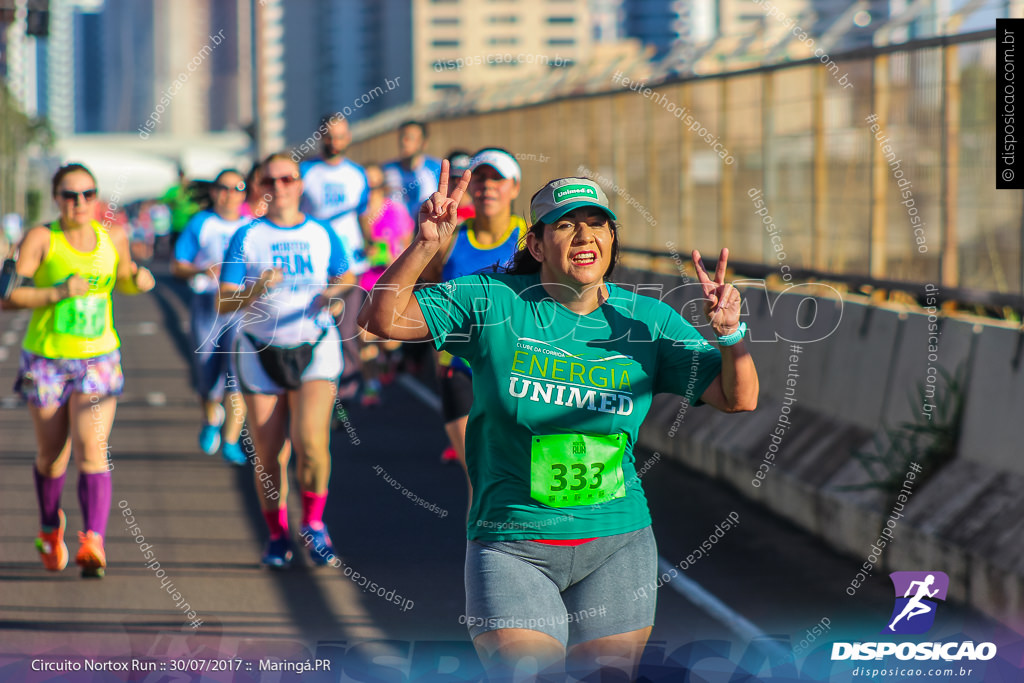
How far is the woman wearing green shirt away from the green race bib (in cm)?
386

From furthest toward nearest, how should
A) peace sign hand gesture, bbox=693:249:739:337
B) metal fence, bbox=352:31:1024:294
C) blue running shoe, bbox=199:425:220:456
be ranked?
blue running shoe, bbox=199:425:220:456 → metal fence, bbox=352:31:1024:294 → peace sign hand gesture, bbox=693:249:739:337

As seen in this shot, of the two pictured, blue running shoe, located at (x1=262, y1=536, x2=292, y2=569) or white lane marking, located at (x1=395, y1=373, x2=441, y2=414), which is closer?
blue running shoe, located at (x1=262, y1=536, x2=292, y2=569)

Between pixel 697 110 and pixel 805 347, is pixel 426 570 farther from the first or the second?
pixel 697 110

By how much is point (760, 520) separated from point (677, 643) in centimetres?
282

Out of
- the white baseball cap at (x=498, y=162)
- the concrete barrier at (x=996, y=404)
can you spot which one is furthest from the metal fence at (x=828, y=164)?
the white baseball cap at (x=498, y=162)

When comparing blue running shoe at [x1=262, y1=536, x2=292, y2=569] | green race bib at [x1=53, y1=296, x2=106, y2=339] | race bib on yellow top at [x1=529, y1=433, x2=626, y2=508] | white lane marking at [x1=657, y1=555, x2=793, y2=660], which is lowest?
white lane marking at [x1=657, y1=555, x2=793, y2=660]

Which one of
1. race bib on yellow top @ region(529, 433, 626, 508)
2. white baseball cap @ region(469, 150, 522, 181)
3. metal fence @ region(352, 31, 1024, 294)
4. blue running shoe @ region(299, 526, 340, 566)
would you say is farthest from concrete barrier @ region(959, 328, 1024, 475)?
race bib on yellow top @ region(529, 433, 626, 508)

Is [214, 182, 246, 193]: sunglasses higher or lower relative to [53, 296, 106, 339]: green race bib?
higher

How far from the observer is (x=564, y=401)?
4195 millimetres

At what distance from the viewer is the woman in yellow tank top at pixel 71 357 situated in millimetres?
7719

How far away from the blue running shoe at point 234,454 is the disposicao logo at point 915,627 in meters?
5.20

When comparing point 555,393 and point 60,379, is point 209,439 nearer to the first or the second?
point 60,379

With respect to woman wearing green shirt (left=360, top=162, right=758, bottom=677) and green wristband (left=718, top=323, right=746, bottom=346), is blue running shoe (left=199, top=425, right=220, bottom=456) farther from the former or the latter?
green wristband (left=718, top=323, right=746, bottom=346)

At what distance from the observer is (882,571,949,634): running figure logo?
627cm
